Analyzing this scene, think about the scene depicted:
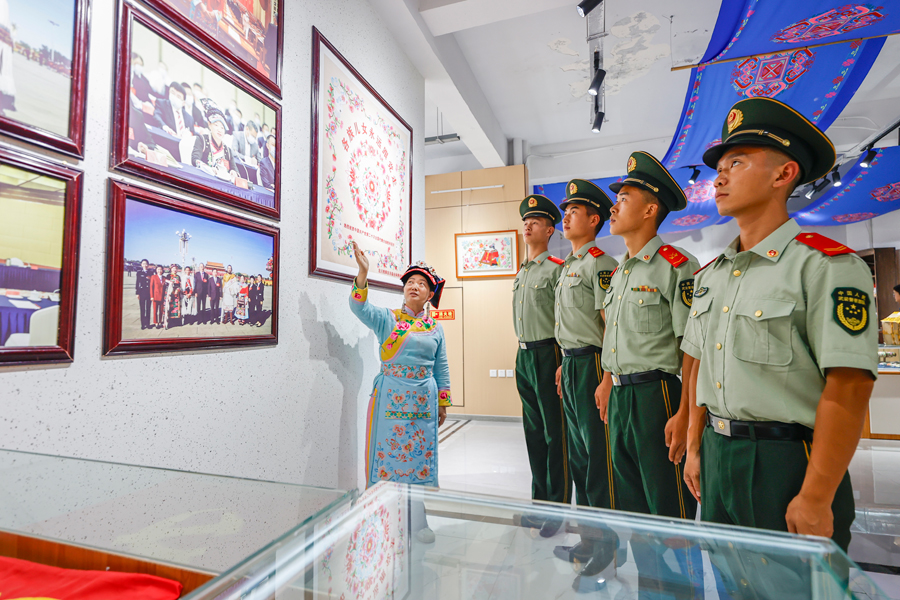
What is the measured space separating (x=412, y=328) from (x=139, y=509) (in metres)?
1.70

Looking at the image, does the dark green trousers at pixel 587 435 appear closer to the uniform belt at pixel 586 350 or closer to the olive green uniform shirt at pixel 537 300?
the uniform belt at pixel 586 350

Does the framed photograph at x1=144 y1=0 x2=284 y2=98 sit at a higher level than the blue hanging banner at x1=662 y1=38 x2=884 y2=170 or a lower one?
lower

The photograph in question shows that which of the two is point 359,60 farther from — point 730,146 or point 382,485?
point 382,485

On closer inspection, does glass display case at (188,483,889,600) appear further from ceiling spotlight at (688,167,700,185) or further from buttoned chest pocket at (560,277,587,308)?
ceiling spotlight at (688,167,700,185)

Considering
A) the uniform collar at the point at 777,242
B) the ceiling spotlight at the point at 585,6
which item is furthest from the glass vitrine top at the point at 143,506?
the ceiling spotlight at the point at 585,6

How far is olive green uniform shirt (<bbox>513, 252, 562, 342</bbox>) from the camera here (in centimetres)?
276

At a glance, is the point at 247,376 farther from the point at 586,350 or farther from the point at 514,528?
the point at 586,350

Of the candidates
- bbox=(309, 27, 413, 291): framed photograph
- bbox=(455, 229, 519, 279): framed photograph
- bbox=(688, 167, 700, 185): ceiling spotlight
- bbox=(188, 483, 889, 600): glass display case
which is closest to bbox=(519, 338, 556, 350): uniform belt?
bbox=(309, 27, 413, 291): framed photograph

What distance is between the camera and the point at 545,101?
199 inches

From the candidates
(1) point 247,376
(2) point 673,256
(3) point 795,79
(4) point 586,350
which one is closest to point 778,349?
(2) point 673,256

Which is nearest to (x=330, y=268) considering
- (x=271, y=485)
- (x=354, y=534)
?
(x=271, y=485)

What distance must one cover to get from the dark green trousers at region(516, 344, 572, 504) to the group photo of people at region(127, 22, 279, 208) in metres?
1.77

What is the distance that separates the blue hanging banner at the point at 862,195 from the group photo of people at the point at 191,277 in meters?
5.96

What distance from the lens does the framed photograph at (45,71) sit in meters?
0.97
